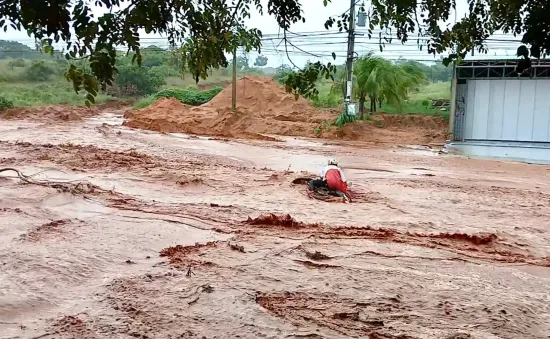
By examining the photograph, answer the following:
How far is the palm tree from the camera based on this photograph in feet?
105

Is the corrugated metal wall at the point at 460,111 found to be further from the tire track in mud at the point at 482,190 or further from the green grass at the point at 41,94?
the green grass at the point at 41,94

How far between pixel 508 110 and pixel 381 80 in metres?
6.65

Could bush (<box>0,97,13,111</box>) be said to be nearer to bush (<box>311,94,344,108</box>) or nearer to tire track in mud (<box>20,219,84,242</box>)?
bush (<box>311,94,344,108</box>)

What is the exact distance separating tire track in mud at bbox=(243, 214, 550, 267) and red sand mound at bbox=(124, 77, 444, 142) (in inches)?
674

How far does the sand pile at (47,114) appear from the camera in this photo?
36531mm

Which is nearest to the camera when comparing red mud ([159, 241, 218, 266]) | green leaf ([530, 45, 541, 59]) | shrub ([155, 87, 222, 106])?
green leaf ([530, 45, 541, 59])

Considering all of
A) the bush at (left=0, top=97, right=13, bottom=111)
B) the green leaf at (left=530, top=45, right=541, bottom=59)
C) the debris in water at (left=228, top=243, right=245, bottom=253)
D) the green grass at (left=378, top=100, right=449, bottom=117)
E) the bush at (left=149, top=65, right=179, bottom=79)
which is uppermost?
the bush at (left=149, top=65, right=179, bottom=79)

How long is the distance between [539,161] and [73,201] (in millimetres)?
17053

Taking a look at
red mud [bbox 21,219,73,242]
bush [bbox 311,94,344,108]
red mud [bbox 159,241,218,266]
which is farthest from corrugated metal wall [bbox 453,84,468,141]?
red mud [bbox 21,219,73,242]

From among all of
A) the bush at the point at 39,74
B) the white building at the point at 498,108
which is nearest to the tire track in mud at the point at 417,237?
the white building at the point at 498,108

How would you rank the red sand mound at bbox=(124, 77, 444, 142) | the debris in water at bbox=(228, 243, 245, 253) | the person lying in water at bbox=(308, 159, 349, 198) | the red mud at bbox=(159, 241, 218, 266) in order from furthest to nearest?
the red sand mound at bbox=(124, 77, 444, 142) → the person lying in water at bbox=(308, 159, 349, 198) → the debris in water at bbox=(228, 243, 245, 253) → the red mud at bbox=(159, 241, 218, 266)

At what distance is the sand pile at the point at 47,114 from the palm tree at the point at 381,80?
15937 mm

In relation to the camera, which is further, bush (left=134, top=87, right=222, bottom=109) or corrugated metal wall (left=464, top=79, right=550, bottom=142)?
bush (left=134, top=87, right=222, bottom=109)

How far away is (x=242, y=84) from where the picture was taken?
134ft
